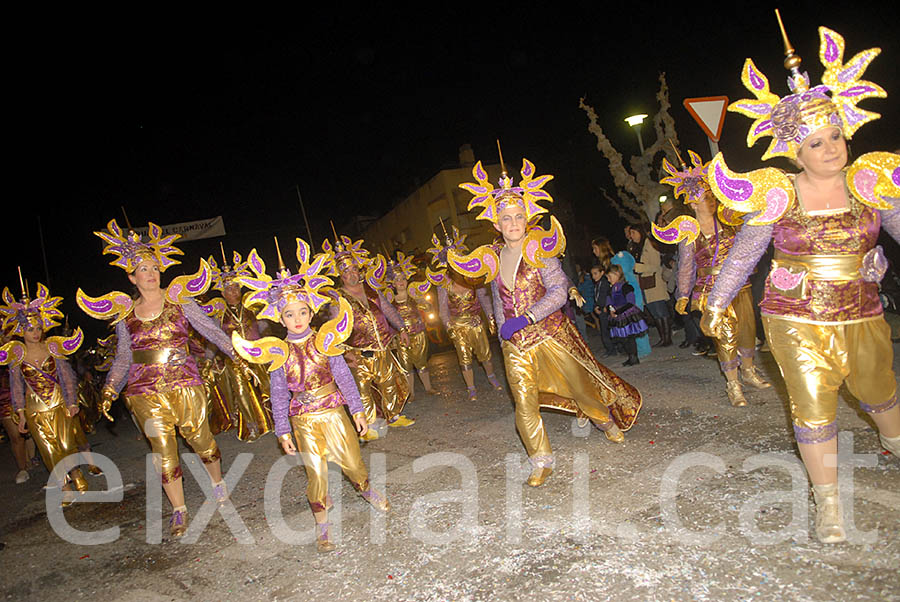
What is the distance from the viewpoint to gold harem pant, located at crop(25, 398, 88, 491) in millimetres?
6074

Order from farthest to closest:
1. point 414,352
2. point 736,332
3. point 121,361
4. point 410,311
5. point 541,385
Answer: point 410,311 → point 414,352 → point 736,332 → point 121,361 → point 541,385

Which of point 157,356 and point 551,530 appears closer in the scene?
point 551,530

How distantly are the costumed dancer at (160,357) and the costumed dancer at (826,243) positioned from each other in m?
4.09

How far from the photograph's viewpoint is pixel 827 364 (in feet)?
8.88

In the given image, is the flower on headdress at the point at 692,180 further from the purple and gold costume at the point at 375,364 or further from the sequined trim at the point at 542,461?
the purple and gold costume at the point at 375,364

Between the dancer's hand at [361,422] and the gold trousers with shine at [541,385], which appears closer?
the dancer's hand at [361,422]

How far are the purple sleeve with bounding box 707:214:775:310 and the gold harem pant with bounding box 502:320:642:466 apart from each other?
1.47 metres

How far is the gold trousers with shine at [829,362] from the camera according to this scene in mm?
2703

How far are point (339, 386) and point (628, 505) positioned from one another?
2013mm

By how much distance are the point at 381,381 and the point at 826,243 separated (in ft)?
16.9

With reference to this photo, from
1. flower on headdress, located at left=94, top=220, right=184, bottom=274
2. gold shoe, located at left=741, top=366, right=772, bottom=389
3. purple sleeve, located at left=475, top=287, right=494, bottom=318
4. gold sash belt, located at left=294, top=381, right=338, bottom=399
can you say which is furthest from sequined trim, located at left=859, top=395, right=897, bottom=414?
purple sleeve, located at left=475, top=287, right=494, bottom=318

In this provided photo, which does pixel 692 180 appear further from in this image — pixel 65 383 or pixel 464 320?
pixel 65 383

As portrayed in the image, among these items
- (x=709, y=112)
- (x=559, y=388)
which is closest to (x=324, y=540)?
(x=559, y=388)

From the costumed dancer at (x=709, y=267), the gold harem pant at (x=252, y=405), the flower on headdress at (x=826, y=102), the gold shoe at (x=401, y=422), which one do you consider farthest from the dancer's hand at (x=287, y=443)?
the gold harem pant at (x=252, y=405)
